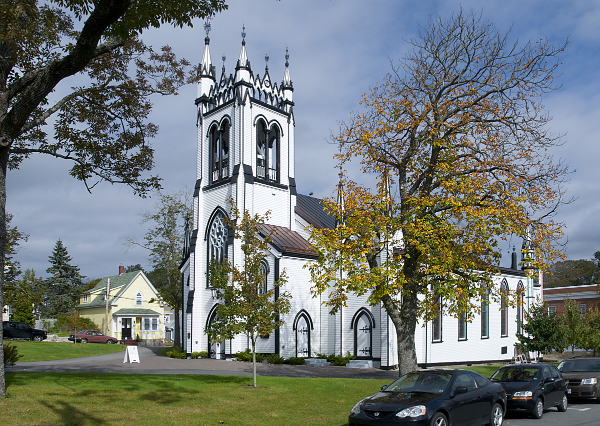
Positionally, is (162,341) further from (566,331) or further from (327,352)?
(566,331)

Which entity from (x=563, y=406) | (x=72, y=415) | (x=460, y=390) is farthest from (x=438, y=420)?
(x=72, y=415)

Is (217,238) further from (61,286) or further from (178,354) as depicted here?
(61,286)

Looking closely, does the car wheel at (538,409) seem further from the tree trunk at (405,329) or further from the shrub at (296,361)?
the shrub at (296,361)

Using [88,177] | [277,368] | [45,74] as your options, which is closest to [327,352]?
[277,368]

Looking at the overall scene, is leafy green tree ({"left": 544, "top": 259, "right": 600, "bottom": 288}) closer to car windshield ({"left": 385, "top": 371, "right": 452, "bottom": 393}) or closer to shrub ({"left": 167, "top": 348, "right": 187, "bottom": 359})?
shrub ({"left": 167, "top": 348, "right": 187, "bottom": 359})

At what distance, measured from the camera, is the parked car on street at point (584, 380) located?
51.7ft

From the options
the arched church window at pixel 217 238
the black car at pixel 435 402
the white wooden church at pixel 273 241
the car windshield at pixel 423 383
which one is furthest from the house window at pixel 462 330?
the car windshield at pixel 423 383

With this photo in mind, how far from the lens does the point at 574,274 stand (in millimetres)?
86188

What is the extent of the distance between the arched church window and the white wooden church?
71 mm

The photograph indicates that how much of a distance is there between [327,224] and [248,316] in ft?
61.3

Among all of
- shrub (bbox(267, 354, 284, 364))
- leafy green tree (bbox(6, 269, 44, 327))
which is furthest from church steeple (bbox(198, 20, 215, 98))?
shrub (bbox(267, 354, 284, 364))

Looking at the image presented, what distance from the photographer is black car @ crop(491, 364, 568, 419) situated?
13.0 metres

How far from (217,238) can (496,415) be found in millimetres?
24435

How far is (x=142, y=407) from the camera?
11.8 meters
